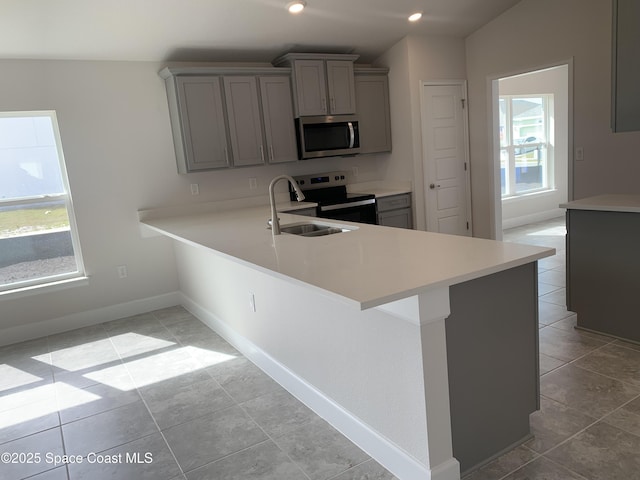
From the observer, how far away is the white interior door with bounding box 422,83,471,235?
5.05 meters

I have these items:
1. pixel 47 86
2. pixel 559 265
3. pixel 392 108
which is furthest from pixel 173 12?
pixel 559 265

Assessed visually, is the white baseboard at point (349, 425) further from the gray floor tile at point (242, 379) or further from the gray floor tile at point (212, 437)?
the gray floor tile at point (212, 437)

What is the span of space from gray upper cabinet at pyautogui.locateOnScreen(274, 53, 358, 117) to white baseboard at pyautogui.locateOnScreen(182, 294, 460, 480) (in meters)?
2.37

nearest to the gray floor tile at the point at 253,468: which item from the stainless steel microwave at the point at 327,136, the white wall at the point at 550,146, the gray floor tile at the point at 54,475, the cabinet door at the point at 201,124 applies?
the gray floor tile at the point at 54,475

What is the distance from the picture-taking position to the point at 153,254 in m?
4.49

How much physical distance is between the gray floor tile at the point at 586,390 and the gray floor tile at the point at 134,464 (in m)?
1.86

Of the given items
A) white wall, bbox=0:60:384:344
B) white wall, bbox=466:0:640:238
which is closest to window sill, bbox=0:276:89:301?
white wall, bbox=0:60:384:344

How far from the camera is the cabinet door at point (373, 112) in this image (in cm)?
496

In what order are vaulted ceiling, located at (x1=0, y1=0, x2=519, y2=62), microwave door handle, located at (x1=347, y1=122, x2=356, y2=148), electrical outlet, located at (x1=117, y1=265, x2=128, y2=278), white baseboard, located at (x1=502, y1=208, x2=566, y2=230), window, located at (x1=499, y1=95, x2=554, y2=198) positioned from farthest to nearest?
window, located at (x1=499, y1=95, x2=554, y2=198)
white baseboard, located at (x1=502, y1=208, x2=566, y2=230)
microwave door handle, located at (x1=347, y1=122, x2=356, y2=148)
electrical outlet, located at (x1=117, y1=265, x2=128, y2=278)
vaulted ceiling, located at (x1=0, y1=0, x2=519, y2=62)

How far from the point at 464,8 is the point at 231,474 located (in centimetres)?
436

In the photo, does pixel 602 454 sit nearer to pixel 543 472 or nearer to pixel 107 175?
pixel 543 472

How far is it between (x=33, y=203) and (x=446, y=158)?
13.2 ft

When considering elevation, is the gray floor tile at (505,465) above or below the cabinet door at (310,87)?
below

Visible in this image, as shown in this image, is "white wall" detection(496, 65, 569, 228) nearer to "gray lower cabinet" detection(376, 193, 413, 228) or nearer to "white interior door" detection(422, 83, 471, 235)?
"white interior door" detection(422, 83, 471, 235)
